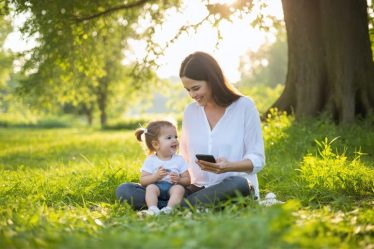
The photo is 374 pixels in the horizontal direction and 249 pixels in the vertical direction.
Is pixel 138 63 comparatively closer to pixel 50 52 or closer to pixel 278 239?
pixel 50 52

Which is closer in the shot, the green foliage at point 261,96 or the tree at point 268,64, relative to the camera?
the green foliage at point 261,96

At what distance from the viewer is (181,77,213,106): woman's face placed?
16.0 ft

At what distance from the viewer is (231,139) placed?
193 inches

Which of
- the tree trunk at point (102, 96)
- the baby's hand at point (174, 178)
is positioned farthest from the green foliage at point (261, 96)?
the tree trunk at point (102, 96)

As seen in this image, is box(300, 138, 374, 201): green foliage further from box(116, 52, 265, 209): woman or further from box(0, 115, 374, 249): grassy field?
box(116, 52, 265, 209): woman

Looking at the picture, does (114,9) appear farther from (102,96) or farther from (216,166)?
(102,96)

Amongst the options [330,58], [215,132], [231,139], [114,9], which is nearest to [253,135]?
[231,139]

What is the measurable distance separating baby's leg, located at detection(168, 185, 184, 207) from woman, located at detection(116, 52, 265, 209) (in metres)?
0.07

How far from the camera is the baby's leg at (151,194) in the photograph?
190 inches

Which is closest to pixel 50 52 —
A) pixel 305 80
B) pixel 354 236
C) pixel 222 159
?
pixel 305 80

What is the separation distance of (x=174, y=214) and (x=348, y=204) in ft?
5.37

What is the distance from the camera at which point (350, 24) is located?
31.1 ft

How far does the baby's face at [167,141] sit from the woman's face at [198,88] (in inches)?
17.7

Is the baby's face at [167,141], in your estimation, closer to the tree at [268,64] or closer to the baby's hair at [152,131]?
the baby's hair at [152,131]
